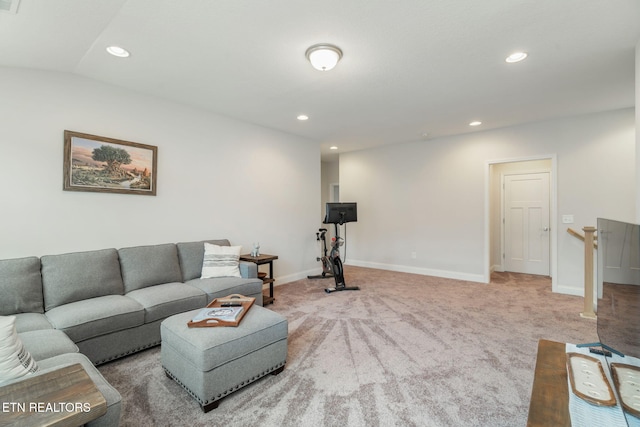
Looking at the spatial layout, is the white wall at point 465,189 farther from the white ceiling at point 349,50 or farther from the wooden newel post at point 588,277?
the wooden newel post at point 588,277

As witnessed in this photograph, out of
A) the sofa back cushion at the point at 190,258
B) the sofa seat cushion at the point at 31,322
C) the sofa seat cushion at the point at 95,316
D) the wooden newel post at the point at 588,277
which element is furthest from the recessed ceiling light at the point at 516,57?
the sofa seat cushion at the point at 31,322

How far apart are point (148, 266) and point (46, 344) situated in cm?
130

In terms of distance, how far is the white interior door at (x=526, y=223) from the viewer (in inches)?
212

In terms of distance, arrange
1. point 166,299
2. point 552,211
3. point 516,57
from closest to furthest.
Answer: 1. point 516,57
2. point 166,299
3. point 552,211

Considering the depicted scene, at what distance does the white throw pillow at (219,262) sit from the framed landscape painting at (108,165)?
3.09 ft

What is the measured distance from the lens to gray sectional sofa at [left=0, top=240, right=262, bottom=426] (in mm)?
2051

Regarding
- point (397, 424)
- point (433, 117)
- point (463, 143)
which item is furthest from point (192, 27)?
point (463, 143)

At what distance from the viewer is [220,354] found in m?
1.80

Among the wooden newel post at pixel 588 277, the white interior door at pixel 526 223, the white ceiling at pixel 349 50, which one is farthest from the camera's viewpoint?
the white interior door at pixel 526 223

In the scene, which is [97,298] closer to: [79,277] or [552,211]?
[79,277]

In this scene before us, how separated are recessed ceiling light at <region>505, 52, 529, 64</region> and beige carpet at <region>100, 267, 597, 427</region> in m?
2.53

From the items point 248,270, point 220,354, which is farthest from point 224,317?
point 248,270

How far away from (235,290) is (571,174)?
4.83 meters

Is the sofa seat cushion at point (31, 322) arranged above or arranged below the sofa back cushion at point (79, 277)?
below
